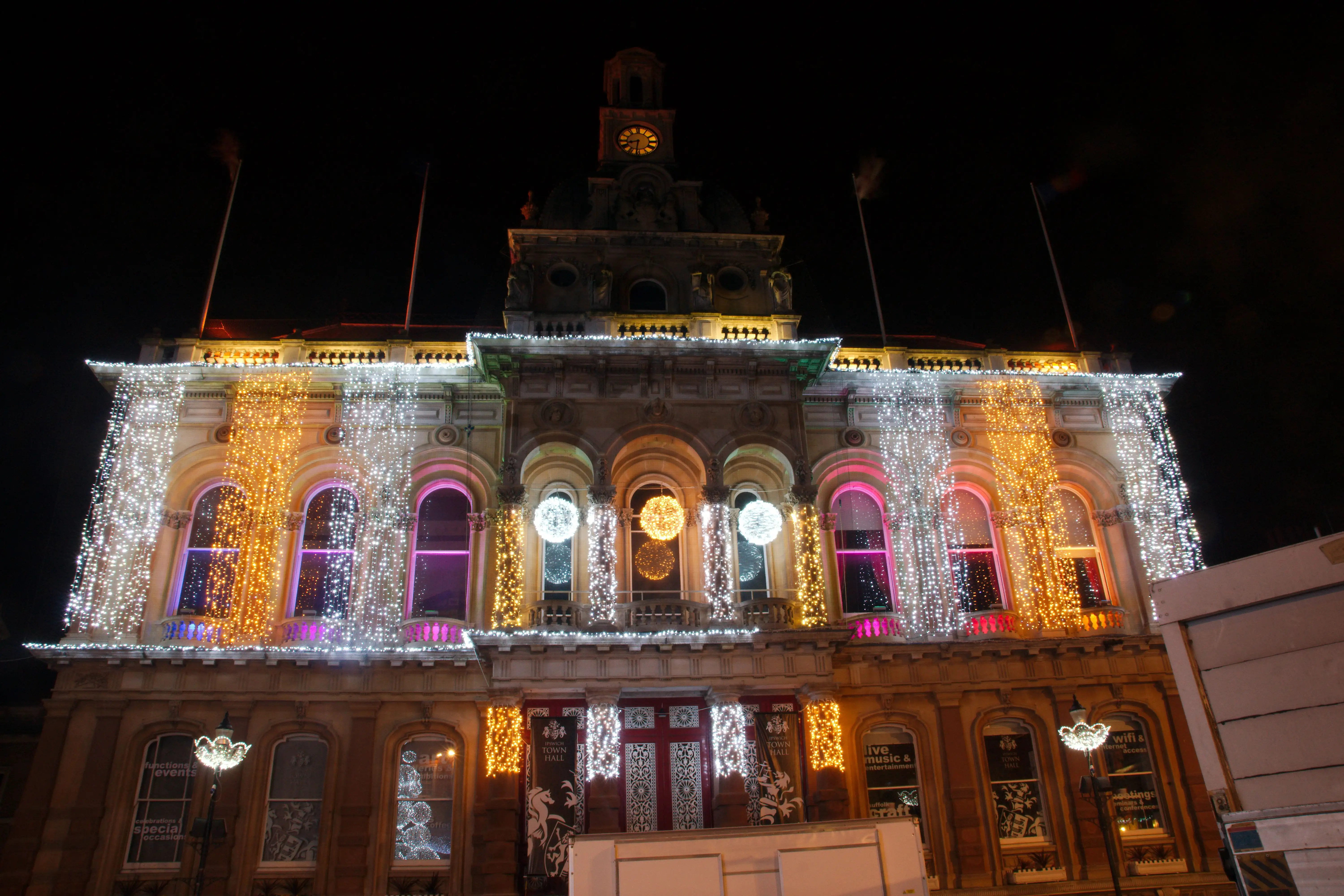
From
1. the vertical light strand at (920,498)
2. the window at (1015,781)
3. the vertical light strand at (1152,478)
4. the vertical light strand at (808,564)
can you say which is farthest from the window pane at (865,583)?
the vertical light strand at (1152,478)

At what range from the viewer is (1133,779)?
1825cm

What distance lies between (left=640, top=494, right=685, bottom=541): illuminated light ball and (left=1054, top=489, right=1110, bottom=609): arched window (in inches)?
356

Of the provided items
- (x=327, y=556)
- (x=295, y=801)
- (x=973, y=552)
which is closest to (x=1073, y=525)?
(x=973, y=552)

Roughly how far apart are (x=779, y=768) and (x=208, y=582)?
1272cm

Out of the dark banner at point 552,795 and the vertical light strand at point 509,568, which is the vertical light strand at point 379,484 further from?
the dark banner at point 552,795

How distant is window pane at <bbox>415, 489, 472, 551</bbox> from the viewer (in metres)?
19.2

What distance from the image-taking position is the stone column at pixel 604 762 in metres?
15.6

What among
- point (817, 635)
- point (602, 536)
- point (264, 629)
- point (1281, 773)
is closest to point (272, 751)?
point (264, 629)

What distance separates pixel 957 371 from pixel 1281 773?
15.4 m

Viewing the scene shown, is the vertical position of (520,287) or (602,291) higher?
(520,287)

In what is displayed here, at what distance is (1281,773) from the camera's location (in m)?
6.23

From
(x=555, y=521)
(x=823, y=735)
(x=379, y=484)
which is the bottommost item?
(x=823, y=735)

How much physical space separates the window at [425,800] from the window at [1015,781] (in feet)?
36.7

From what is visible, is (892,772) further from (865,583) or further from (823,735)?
(865,583)
